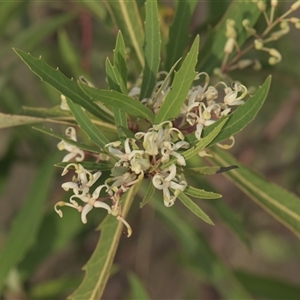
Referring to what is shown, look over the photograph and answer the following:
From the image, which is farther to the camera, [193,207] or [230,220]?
[230,220]

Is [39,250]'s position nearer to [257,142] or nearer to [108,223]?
[108,223]

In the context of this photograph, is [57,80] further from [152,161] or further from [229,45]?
[229,45]

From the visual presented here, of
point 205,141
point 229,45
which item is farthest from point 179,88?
point 229,45

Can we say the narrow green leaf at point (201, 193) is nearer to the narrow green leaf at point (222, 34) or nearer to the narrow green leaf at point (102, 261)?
the narrow green leaf at point (102, 261)

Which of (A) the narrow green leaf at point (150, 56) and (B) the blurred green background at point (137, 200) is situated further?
(B) the blurred green background at point (137, 200)

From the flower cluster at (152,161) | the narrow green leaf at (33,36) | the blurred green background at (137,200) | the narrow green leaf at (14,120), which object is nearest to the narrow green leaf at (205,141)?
the flower cluster at (152,161)

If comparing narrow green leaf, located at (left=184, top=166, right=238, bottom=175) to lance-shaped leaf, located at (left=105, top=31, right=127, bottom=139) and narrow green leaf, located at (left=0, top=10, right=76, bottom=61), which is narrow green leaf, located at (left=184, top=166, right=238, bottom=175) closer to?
lance-shaped leaf, located at (left=105, top=31, right=127, bottom=139)
